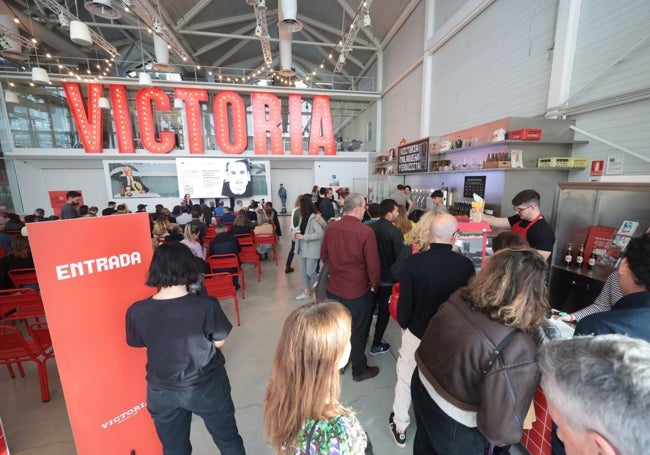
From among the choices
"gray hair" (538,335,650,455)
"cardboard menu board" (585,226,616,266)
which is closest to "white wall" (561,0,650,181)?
"cardboard menu board" (585,226,616,266)

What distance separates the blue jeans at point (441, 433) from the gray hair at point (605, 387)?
809mm

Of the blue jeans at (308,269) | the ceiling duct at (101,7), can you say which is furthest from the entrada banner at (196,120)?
the blue jeans at (308,269)

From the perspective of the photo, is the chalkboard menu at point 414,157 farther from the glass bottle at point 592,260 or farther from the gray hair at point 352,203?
the gray hair at point 352,203

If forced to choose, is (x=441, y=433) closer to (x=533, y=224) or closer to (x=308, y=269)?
(x=533, y=224)

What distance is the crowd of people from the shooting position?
23.7 inches

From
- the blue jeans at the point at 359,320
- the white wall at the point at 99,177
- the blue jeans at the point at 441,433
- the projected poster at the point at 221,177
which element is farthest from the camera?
the projected poster at the point at 221,177

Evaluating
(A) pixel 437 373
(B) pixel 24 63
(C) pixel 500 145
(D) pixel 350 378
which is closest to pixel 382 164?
(C) pixel 500 145

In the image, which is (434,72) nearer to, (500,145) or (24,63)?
(500,145)

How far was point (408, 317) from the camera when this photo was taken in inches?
→ 72.7

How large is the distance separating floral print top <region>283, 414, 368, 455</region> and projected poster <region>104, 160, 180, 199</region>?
12.3m

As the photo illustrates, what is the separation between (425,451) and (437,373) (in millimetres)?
556

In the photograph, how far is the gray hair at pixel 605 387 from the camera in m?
0.51

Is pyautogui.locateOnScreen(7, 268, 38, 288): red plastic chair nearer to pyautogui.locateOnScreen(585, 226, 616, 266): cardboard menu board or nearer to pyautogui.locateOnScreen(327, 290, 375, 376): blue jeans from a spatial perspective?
pyautogui.locateOnScreen(327, 290, 375, 376): blue jeans

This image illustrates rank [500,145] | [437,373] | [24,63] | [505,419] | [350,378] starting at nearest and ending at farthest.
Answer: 1. [505,419]
2. [437,373]
3. [350,378]
4. [500,145]
5. [24,63]
